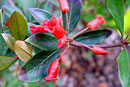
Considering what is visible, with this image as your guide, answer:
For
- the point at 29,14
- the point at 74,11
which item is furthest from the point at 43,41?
the point at 29,14

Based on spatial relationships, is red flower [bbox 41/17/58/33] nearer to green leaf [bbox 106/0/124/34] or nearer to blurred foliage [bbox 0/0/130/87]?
blurred foliage [bbox 0/0/130/87]

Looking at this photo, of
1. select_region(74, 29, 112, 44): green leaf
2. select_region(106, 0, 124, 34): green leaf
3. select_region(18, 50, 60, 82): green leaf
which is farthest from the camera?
select_region(74, 29, 112, 44): green leaf

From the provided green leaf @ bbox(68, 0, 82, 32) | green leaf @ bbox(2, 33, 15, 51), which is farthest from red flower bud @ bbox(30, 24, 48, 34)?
green leaf @ bbox(68, 0, 82, 32)

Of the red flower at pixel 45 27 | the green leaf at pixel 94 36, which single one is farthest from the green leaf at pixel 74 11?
the red flower at pixel 45 27

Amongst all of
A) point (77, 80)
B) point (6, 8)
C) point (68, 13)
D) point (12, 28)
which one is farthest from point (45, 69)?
point (77, 80)

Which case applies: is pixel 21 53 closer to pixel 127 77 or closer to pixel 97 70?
pixel 127 77
